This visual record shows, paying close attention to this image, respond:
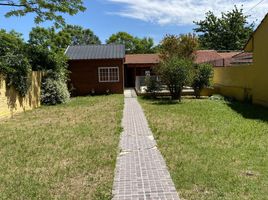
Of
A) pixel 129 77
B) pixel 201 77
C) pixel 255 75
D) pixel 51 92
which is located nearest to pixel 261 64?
pixel 255 75

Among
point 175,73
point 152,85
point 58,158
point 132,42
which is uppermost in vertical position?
point 132,42

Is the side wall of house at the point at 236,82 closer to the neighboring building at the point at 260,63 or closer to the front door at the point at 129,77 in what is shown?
the neighboring building at the point at 260,63

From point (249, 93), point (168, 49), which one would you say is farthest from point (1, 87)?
point (168, 49)

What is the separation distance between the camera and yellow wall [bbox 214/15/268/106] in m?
17.4

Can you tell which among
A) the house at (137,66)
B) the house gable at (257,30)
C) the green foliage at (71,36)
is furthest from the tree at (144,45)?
the house gable at (257,30)

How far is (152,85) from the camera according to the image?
2370 centimetres

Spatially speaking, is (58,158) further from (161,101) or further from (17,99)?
(161,101)

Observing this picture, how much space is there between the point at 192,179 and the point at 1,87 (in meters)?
10.8

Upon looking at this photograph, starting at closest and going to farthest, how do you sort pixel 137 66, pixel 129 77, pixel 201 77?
pixel 201 77
pixel 137 66
pixel 129 77

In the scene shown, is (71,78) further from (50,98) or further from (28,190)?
(28,190)

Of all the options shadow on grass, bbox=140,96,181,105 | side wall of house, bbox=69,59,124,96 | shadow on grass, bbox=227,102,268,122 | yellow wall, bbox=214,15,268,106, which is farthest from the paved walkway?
side wall of house, bbox=69,59,124,96

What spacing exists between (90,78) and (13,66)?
1367 centimetres

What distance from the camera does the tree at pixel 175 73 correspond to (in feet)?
68.5

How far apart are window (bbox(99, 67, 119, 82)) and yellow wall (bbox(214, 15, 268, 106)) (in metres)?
9.15
